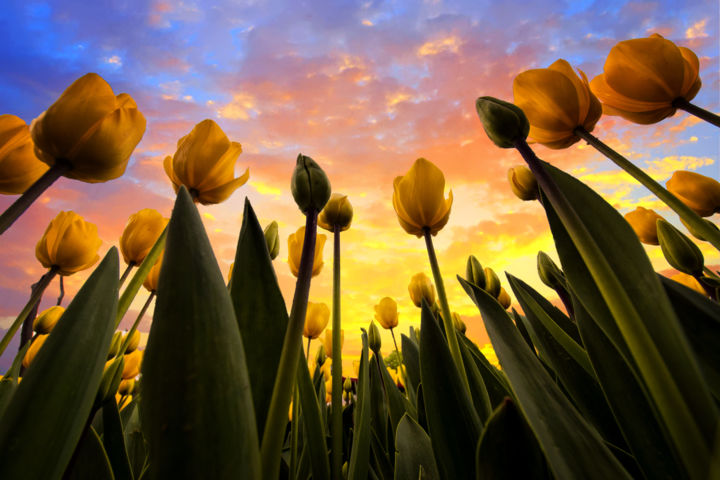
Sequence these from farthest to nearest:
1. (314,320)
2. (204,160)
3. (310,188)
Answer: (314,320)
(204,160)
(310,188)

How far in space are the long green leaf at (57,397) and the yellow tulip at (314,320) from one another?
104 cm

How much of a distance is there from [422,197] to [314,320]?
81 cm

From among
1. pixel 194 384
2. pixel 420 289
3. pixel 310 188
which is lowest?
pixel 194 384

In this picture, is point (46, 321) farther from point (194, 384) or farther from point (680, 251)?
point (680, 251)

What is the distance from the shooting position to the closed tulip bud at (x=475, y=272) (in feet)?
3.11

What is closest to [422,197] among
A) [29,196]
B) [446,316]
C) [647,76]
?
[446,316]

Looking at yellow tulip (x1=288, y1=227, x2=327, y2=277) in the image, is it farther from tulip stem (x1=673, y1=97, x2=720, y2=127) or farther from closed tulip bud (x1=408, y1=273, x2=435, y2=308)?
tulip stem (x1=673, y1=97, x2=720, y2=127)

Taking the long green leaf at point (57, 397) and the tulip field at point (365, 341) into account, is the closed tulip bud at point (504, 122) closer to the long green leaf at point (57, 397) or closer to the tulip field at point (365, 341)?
the tulip field at point (365, 341)

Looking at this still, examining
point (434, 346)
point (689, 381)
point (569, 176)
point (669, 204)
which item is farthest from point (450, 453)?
point (669, 204)

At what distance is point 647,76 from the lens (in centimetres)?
73

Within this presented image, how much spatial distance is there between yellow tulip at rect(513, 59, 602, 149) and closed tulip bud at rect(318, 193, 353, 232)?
1.32 feet

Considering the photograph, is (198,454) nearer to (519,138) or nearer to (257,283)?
(257,283)

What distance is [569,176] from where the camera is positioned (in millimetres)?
427

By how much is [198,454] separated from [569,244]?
423 mm
